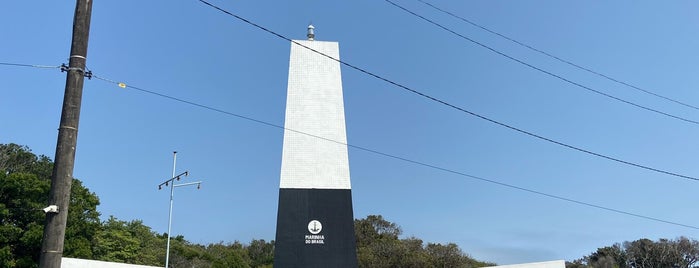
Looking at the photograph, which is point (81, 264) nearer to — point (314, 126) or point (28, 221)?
point (314, 126)

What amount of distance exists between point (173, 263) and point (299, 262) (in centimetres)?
2836

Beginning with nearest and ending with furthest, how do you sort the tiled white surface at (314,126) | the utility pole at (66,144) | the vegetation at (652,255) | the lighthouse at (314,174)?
the utility pole at (66,144) < the lighthouse at (314,174) < the tiled white surface at (314,126) < the vegetation at (652,255)

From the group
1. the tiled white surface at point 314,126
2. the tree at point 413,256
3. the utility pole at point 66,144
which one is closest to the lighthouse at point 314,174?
the tiled white surface at point 314,126

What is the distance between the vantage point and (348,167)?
17219 millimetres

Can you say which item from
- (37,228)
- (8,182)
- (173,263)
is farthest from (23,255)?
(173,263)

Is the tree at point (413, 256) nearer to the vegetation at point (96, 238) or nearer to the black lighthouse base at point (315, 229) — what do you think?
the vegetation at point (96, 238)

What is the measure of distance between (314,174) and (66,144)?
11745 mm

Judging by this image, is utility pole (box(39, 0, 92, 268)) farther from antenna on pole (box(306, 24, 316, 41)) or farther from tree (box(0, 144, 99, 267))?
tree (box(0, 144, 99, 267))

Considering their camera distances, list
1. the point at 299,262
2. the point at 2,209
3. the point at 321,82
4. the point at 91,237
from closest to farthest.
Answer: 1. the point at 299,262
2. the point at 321,82
3. the point at 2,209
4. the point at 91,237

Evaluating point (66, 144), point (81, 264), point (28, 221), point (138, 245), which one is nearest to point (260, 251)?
point (138, 245)

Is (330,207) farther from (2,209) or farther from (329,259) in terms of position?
(2,209)

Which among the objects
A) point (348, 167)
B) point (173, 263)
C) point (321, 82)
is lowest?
point (173, 263)

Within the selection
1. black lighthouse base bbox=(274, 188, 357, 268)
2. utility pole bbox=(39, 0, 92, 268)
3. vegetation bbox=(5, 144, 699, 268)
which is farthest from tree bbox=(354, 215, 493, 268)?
utility pole bbox=(39, 0, 92, 268)

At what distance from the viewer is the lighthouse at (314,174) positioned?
1644cm
